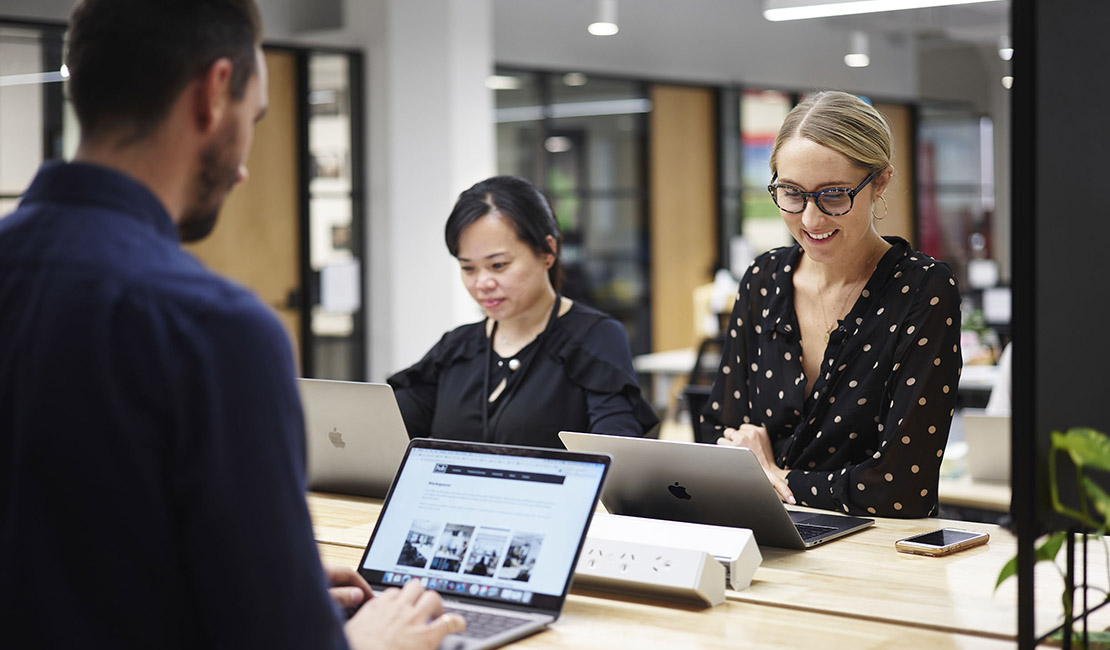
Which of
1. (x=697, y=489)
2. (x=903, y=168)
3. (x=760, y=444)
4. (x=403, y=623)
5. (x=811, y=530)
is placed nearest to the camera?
(x=403, y=623)

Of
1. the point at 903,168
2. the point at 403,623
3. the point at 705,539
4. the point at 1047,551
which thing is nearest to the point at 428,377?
the point at 705,539

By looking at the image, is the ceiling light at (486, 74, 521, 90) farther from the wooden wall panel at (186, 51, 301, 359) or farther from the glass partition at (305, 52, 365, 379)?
the wooden wall panel at (186, 51, 301, 359)

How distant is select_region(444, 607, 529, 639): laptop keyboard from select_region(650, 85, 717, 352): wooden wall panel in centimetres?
760

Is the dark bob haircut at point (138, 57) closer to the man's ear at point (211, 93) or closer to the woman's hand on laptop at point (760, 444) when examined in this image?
the man's ear at point (211, 93)

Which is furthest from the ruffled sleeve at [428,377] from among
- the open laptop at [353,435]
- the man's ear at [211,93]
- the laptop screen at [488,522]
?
the man's ear at [211,93]

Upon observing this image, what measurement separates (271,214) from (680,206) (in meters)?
3.58

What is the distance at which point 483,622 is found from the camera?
5.08 feet

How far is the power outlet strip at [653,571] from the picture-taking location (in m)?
1.66

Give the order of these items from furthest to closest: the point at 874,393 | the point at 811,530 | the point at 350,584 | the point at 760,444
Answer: the point at 760,444 < the point at 874,393 < the point at 811,530 < the point at 350,584

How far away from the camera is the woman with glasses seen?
2.18 metres

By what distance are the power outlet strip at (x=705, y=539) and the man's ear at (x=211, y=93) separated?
0.91 meters

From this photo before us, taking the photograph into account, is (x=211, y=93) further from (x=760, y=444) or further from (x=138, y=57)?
(x=760, y=444)

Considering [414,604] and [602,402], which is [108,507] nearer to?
[414,604]

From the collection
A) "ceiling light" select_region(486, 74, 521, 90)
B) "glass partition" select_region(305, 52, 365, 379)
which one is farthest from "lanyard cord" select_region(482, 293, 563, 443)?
"ceiling light" select_region(486, 74, 521, 90)
